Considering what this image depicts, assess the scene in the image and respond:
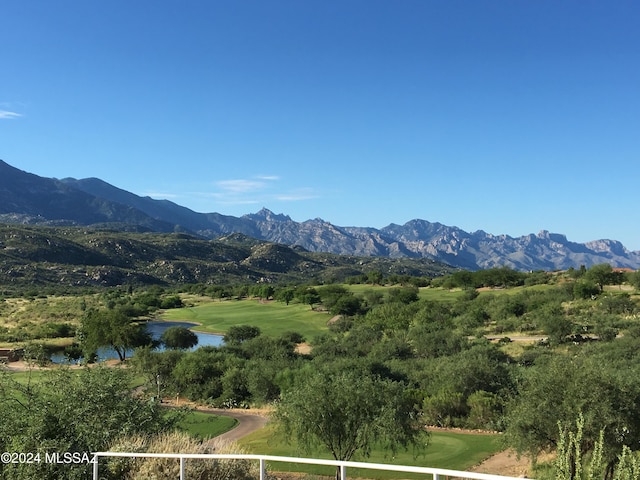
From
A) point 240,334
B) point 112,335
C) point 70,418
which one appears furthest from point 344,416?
point 240,334

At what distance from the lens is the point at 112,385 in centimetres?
1408

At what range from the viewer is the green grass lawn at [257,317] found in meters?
90.2

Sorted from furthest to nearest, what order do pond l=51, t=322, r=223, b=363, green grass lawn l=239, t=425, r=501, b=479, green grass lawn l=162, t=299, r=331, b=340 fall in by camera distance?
green grass lawn l=162, t=299, r=331, b=340 < pond l=51, t=322, r=223, b=363 < green grass lawn l=239, t=425, r=501, b=479

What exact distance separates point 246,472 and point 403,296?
89139mm

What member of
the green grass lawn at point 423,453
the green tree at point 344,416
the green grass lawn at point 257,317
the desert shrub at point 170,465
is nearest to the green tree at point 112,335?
the green grass lawn at point 257,317

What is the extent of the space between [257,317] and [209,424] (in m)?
66.5

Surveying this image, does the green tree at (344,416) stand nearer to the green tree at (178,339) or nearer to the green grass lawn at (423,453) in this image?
the green grass lawn at (423,453)

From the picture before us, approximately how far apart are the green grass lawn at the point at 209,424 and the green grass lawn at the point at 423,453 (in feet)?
10.8

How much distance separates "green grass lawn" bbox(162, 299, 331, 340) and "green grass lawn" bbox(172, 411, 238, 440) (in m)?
43.5

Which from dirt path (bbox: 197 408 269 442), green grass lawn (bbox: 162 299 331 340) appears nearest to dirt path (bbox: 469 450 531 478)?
dirt path (bbox: 197 408 269 442)

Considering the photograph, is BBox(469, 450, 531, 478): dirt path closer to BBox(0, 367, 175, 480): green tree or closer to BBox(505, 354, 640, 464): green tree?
BBox(505, 354, 640, 464): green tree

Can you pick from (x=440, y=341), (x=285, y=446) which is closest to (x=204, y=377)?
A: (x=285, y=446)

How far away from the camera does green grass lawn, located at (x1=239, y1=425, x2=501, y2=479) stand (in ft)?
79.1

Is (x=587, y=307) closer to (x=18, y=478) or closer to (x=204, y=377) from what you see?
(x=204, y=377)
